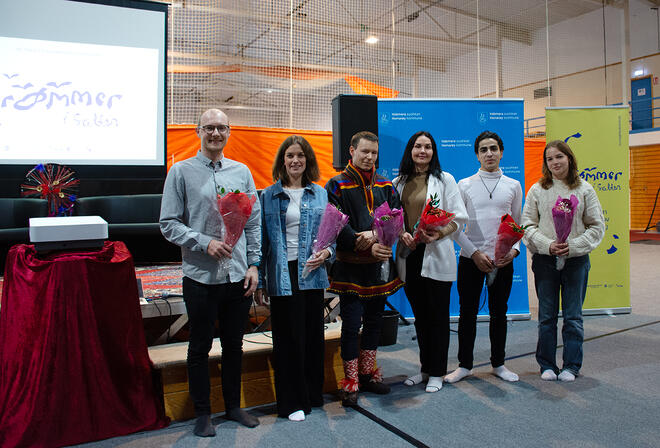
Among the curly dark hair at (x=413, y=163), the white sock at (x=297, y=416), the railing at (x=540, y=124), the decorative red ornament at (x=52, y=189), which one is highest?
the railing at (x=540, y=124)

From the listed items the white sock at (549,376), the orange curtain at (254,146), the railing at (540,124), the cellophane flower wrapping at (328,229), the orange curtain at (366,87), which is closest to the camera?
the cellophane flower wrapping at (328,229)

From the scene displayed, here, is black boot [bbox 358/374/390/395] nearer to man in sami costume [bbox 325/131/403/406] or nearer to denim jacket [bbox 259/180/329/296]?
man in sami costume [bbox 325/131/403/406]

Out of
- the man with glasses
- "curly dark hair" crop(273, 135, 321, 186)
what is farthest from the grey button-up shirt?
"curly dark hair" crop(273, 135, 321, 186)

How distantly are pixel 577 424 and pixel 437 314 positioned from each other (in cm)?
85

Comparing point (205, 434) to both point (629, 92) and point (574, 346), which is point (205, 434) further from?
point (629, 92)

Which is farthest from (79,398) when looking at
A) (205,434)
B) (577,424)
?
(577,424)

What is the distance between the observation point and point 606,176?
461cm

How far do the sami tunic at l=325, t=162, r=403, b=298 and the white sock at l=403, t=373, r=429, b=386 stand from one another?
62 centimetres

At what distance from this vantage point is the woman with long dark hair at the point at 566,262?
290 cm

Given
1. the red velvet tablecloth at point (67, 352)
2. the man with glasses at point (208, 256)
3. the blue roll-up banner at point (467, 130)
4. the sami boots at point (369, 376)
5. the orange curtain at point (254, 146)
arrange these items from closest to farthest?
the red velvet tablecloth at point (67, 352) → the man with glasses at point (208, 256) → the sami boots at point (369, 376) → the blue roll-up banner at point (467, 130) → the orange curtain at point (254, 146)

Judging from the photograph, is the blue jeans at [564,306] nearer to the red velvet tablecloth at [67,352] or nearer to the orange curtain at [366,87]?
the red velvet tablecloth at [67,352]

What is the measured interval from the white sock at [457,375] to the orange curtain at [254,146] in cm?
469

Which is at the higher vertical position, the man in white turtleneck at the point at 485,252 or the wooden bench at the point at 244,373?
the man in white turtleneck at the point at 485,252

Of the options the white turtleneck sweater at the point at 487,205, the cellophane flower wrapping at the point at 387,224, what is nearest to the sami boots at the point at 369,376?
the cellophane flower wrapping at the point at 387,224
